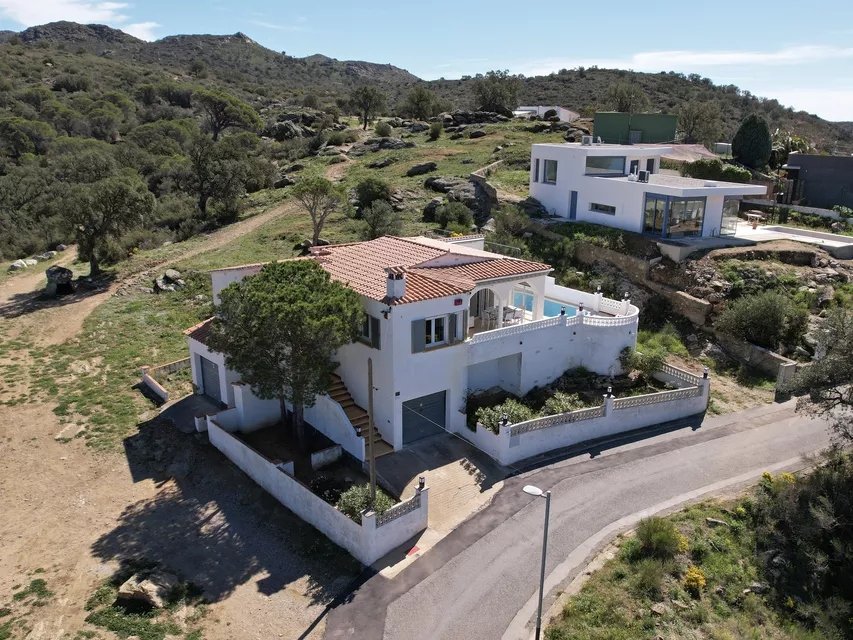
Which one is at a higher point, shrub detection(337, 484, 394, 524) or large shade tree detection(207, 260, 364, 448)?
large shade tree detection(207, 260, 364, 448)

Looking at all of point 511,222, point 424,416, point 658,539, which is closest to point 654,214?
point 511,222

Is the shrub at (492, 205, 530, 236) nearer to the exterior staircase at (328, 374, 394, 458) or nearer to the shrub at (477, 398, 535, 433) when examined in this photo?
the shrub at (477, 398, 535, 433)

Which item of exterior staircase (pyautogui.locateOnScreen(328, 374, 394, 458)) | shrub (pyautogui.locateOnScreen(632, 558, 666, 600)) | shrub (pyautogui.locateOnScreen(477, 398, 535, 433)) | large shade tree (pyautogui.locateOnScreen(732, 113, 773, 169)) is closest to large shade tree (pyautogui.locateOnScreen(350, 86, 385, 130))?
large shade tree (pyautogui.locateOnScreen(732, 113, 773, 169))

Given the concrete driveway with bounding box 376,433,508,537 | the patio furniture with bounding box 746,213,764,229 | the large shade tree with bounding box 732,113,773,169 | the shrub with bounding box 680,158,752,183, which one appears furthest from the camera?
the large shade tree with bounding box 732,113,773,169

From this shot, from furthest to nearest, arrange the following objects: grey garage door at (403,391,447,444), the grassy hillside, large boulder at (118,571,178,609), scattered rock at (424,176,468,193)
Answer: the grassy hillside < scattered rock at (424,176,468,193) < grey garage door at (403,391,447,444) < large boulder at (118,571,178,609)

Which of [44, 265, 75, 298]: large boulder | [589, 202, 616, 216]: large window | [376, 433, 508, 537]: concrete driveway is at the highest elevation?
[589, 202, 616, 216]: large window

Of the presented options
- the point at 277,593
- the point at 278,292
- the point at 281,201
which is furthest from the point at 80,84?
the point at 277,593

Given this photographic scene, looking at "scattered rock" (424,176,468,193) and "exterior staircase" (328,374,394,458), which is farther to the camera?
"scattered rock" (424,176,468,193)
